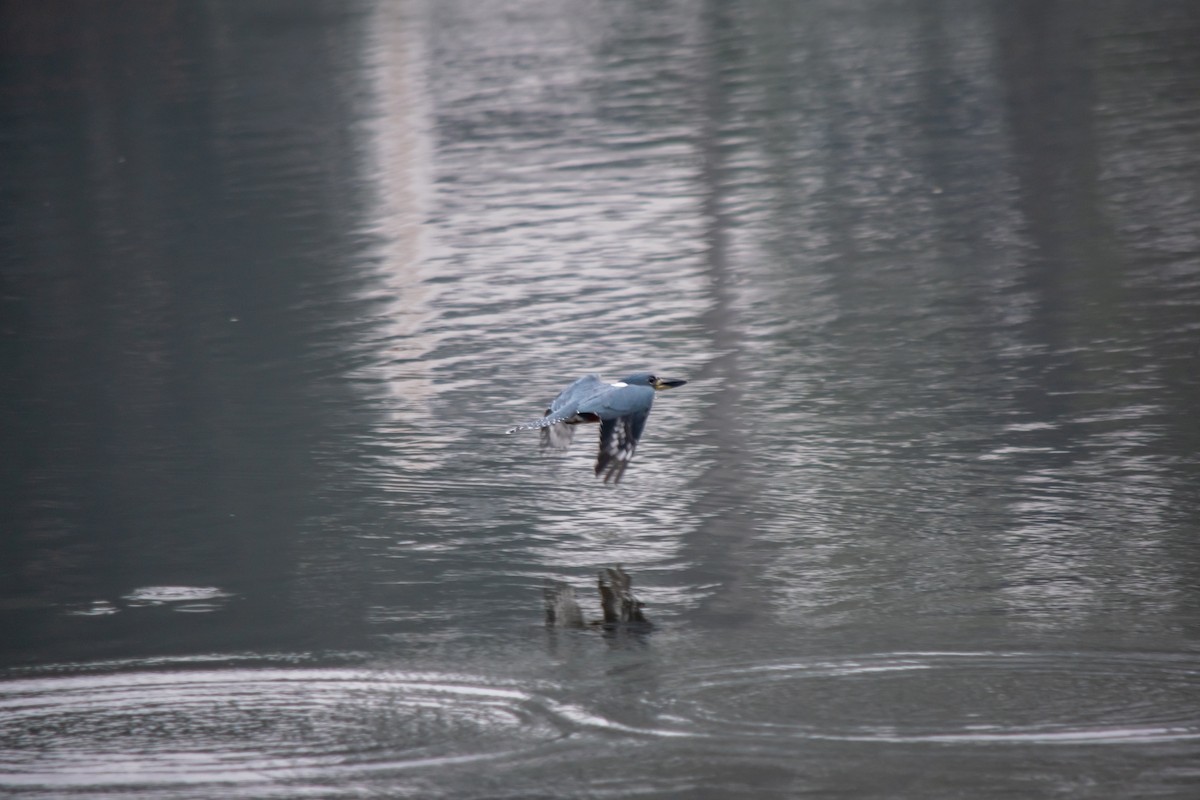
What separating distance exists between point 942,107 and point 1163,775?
47.7ft

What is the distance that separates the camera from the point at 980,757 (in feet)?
17.6

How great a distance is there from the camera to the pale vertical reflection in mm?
9992

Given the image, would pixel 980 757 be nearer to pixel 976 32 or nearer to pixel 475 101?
pixel 475 101

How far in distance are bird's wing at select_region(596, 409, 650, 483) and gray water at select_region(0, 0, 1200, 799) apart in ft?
1.26

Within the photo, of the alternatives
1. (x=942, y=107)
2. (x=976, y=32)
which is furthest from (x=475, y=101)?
(x=976, y=32)

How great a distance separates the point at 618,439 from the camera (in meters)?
7.36

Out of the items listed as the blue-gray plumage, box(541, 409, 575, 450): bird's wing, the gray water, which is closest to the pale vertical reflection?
the gray water

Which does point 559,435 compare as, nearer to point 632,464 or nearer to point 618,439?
point 618,439

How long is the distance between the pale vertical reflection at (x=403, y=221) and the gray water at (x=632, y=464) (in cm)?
6

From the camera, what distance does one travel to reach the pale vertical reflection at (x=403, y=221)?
999cm

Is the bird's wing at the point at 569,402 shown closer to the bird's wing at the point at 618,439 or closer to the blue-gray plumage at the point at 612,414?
the blue-gray plumage at the point at 612,414

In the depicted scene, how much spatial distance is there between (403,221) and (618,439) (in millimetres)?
8180

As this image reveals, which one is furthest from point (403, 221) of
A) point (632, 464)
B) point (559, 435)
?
point (559, 435)

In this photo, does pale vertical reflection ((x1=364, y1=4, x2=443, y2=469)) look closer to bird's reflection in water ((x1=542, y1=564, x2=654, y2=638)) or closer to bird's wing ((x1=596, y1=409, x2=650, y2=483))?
bird's wing ((x1=596, y1=409, x2=650, y2=483))
